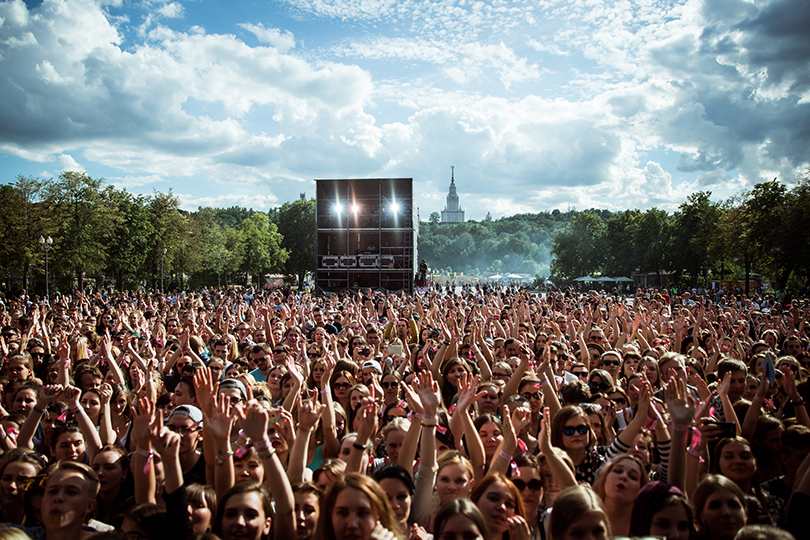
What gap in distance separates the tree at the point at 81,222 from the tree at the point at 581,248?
55.1 meters

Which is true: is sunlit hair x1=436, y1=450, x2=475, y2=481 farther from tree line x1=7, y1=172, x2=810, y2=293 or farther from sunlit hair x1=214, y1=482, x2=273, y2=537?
tree line x1=7, y1=172, x2=810, y2=293

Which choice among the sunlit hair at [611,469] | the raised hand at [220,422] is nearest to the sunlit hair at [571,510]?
the sunlit hair at [611,469]

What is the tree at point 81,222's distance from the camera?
32.4 metres

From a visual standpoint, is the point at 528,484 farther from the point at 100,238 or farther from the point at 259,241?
the point at 259,241

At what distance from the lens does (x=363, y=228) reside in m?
27.7

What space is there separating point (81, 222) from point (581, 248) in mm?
57385

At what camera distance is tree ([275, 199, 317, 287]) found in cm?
6750

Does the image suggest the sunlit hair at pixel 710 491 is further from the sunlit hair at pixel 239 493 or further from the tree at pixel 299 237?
the tree at pixel 299 237

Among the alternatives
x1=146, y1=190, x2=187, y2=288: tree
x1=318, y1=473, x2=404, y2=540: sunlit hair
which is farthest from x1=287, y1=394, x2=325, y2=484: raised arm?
x1=146, y1=190, x2=187, y2=288: tree

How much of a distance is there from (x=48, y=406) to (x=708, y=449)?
514cm

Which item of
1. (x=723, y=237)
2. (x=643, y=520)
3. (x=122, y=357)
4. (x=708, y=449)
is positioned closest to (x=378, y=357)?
(x=122, y=357)

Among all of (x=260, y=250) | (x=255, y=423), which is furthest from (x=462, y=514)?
(x=260, y=250)

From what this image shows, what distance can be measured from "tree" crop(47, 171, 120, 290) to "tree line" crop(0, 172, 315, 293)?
0.17 ft

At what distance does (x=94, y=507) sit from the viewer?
321 cm
